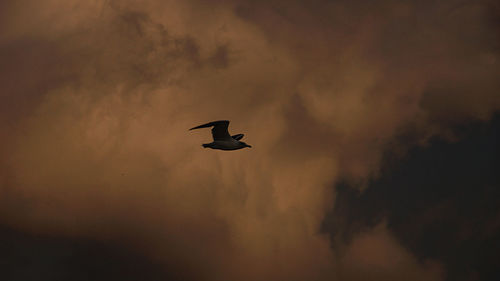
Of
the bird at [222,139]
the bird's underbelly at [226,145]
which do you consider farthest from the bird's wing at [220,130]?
the bird's underbelly at [226,145]

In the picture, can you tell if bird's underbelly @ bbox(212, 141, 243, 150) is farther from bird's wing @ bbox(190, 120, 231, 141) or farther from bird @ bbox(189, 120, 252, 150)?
bird's wing @ bbox(190, 120, 231, 141)

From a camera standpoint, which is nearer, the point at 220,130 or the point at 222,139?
the point at 220,130

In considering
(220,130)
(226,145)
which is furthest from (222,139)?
(220,130)

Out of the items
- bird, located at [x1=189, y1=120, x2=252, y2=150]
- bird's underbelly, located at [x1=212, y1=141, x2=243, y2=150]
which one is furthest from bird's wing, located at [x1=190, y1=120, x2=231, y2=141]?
bird's underbelly, located at [x1=212, y1=141, x2=243, y2=150]

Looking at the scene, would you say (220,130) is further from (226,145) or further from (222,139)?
(226,145)

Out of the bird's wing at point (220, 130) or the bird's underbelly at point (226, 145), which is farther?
the bird's underbelly at point (226, 145)

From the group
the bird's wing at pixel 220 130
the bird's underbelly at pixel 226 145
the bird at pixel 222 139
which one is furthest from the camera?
the bird's underbelly at pixel 226 145

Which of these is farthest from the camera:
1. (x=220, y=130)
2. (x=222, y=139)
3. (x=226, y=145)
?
(x=222, y=139)

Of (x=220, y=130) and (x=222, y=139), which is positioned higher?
(x=220, y=130)

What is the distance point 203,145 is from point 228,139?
556 centimetres

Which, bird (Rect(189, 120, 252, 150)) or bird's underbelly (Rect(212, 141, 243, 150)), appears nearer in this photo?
bird (Rect(189, 120, 252, 150))

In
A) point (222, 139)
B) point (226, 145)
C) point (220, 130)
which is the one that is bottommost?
point (226, 145)

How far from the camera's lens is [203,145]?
10588 cm

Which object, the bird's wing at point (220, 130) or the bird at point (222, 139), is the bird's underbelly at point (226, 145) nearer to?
the bird at point (222, 139)
